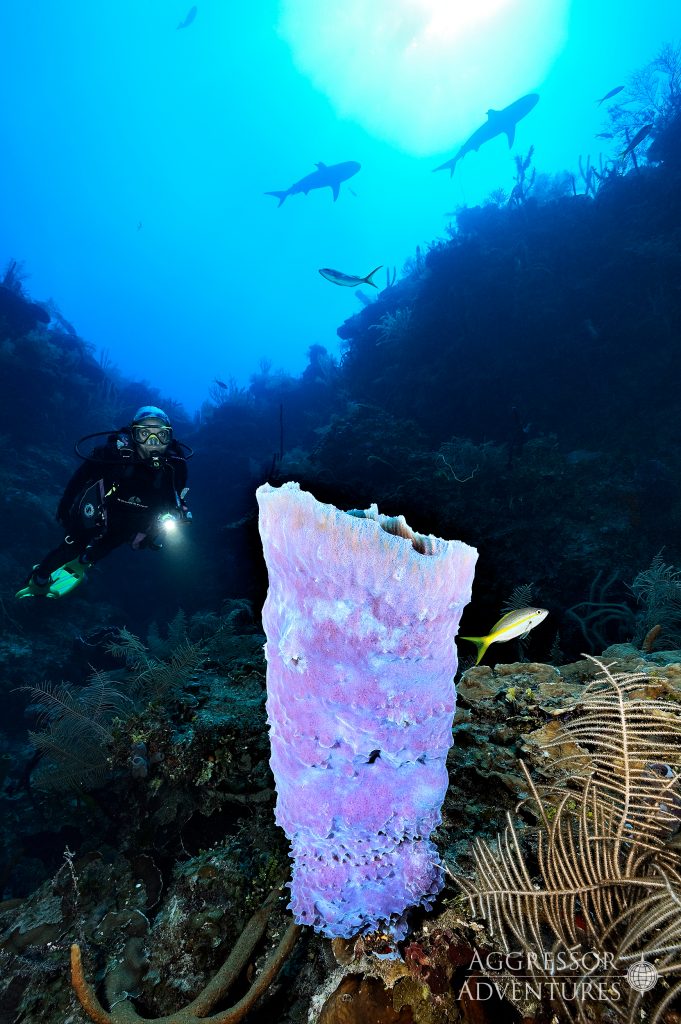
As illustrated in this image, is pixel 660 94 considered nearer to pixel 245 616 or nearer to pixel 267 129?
pixel 245 616

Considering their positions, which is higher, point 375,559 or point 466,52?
point 466,52

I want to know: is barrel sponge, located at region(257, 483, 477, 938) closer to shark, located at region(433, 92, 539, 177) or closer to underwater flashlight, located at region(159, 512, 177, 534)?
underwater flashlight, located at region(159, 512, 177, 534)

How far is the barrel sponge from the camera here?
1.18 m

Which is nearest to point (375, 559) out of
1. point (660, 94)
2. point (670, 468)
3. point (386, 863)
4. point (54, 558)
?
point (386, 863)

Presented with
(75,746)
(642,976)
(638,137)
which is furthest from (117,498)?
(638,137)

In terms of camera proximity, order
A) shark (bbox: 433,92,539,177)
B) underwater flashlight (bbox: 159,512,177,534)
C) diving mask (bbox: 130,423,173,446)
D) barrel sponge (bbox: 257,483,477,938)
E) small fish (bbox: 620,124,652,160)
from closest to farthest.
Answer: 1. barrel sponge (bbox: 257,483,477,938)
2. diving mask (bbox: 130,423,173,446)
3. underwater flashlight (bbox: 159,512,177,534)
4. small fish (bbox: 620,124,652,160)
5. shark (bbox: 433,92,539,177)

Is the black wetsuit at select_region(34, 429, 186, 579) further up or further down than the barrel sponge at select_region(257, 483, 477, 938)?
further up

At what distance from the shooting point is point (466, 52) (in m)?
59.6

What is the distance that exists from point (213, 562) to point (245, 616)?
4.16 meters

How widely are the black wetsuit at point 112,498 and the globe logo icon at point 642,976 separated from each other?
20.8ft

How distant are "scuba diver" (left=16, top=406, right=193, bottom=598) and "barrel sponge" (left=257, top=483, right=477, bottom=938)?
5627 mm

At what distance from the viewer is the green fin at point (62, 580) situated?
6656 mm

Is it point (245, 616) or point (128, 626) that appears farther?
point (128, 626)

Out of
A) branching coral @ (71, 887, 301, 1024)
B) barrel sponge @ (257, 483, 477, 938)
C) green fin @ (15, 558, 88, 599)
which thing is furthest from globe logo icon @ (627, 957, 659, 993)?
green fin @ (15, 558, 88, 599)
